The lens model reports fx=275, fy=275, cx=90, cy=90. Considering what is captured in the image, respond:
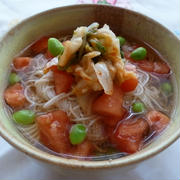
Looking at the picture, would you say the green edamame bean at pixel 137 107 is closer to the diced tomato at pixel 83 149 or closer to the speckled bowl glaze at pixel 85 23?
the speckled bowl glaze at pixel 85 23

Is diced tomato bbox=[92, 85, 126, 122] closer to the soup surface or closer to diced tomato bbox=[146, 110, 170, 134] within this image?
the soup surface

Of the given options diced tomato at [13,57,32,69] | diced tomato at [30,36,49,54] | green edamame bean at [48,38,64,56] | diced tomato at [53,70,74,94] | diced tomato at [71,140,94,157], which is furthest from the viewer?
diced tomato at [30,36,49,54]

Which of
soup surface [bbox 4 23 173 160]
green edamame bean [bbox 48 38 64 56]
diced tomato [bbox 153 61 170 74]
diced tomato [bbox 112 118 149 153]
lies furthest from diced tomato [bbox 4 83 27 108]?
diced tomato [bbox 153 61 170 74]


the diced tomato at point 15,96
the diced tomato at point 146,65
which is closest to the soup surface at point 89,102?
the diced tomato at point 15,96

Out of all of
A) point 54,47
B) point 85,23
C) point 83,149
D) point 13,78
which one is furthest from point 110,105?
point 85,23

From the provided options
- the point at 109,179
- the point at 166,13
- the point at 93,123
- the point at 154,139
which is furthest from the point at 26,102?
the point at 166,13

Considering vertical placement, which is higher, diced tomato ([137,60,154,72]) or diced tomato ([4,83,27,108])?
diced tomato ([137,60,154,72])
